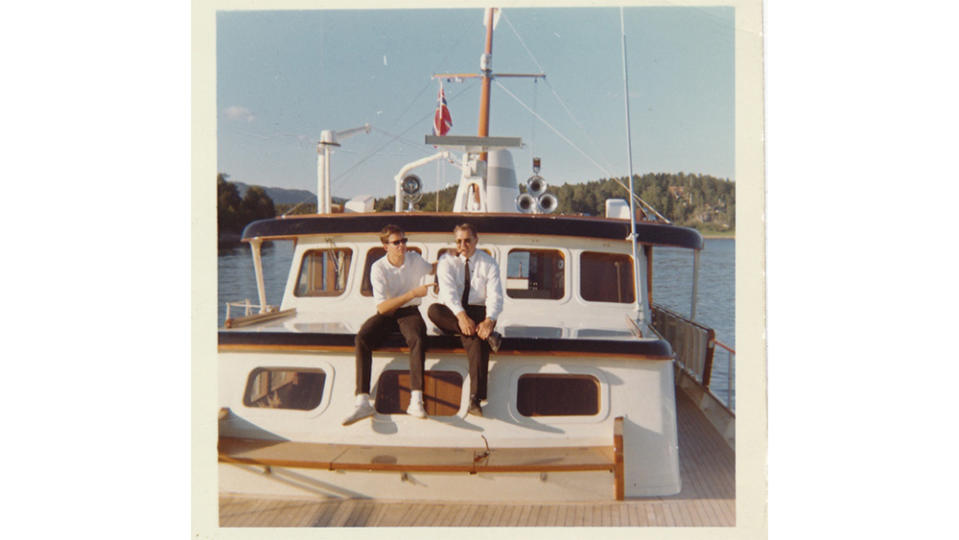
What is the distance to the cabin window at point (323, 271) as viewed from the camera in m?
5.45

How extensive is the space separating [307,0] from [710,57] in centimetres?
285

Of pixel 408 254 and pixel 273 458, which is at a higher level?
pixel 408 254

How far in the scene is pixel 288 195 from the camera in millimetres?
5879

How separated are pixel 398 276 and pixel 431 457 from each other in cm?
115

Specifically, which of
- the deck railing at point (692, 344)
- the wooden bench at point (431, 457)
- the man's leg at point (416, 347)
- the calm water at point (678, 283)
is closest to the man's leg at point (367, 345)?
the man's leg at point (416, 347)

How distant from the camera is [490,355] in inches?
151

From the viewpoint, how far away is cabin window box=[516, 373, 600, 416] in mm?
3965

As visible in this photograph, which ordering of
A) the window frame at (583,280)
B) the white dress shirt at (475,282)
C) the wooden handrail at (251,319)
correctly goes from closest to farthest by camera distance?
1. the white dress shirt at (475,282)
2. the wooden handrail at (251,319)
3. the window frame at (583,280)

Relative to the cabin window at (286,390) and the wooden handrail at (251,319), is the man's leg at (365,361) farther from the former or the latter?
the cabin window at (286,390)

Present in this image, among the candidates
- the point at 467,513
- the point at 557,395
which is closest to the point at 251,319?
the point at 467,513

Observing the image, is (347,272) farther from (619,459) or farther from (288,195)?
(619,459)

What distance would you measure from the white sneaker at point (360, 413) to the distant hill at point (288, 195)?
211 cm
